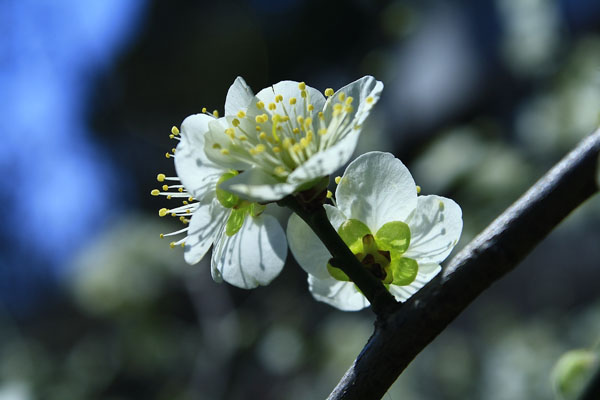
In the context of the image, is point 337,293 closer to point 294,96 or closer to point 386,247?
point 386,247

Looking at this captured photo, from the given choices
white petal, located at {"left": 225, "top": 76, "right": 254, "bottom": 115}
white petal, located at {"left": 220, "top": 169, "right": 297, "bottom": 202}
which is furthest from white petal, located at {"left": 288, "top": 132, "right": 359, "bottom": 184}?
white petal, located at {"left": 225, "top": 76, "right": 254, "bottom": 115}

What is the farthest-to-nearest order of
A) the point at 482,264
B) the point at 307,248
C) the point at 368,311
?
the point at 368,311 < the point at 307,248 < the point at 482,264

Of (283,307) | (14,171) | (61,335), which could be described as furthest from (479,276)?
(61,335)

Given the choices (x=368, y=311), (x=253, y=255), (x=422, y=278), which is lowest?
(x=368, y=311)

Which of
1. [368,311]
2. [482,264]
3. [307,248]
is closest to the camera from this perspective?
[482,264]

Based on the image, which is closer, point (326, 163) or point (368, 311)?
point (326, 163)

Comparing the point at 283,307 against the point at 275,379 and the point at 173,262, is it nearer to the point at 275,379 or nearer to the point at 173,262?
the point at 173,262

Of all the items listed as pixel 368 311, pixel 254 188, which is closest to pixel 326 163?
pixel 254 188

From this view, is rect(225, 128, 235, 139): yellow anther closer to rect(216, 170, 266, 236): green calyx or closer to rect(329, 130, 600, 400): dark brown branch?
rect(216, 170, 266, 236): green calyx

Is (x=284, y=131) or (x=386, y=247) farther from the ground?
(x=284, y=131)
